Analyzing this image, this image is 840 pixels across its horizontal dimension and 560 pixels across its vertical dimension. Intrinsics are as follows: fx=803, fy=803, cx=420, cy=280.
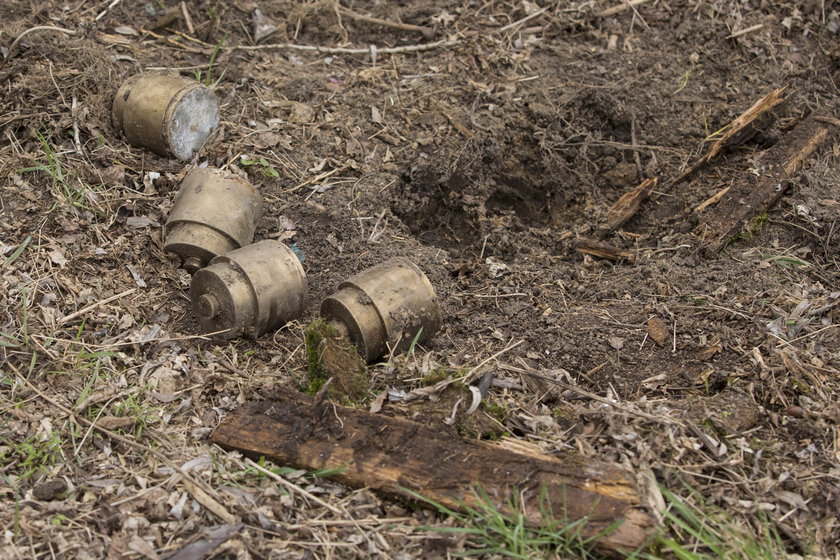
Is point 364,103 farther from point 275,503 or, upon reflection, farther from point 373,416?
point 275,503

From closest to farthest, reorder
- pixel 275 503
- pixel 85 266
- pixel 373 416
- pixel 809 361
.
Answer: pixel 275 503 < pixel 373 416 < pixel 809 361 < pixel 85 266

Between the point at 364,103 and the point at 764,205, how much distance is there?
2.52m

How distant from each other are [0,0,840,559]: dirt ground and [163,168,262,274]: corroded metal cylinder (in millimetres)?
151

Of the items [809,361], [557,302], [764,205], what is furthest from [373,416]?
[764,205]

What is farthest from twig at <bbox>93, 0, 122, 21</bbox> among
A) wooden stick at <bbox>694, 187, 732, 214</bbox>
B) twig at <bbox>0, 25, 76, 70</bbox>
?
wooden stick at <bbox>694, 187, 732, 214</bbox>

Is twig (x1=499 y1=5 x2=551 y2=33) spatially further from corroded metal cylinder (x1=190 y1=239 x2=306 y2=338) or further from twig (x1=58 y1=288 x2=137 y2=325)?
twig (x1=58 y1=288 x2=137 y2=325)

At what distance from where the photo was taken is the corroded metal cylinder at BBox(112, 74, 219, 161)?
14.8 feet

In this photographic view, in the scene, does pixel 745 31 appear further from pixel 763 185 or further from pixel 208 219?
pixel 208 219

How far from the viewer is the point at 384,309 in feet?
12.0

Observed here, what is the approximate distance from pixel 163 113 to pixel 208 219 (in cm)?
81

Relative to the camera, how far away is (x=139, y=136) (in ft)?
15.0

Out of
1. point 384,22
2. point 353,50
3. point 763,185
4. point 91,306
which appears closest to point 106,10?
point 353,50

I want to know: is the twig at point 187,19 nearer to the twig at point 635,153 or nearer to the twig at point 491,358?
the twig at point 635,153

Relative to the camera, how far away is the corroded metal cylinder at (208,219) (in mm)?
4082
